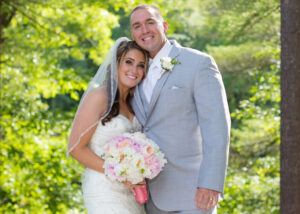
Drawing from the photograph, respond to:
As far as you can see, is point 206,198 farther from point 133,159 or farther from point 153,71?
point 153,71

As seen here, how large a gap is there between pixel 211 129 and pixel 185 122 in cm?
23

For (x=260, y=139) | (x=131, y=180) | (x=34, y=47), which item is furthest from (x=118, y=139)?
(x=260, y=139)

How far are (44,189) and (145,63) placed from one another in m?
4.63

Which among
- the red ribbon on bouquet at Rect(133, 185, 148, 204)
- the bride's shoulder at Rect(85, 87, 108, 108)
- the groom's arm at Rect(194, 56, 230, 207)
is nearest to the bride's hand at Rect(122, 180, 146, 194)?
the red ribbon on bouquet at Rect(133, 185, 148, 204)

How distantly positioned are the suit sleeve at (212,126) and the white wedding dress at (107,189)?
0.59m

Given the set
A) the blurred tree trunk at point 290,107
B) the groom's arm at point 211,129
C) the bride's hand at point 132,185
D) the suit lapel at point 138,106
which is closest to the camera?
the groom's arm at point 211,129

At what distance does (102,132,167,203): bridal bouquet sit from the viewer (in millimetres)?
2463

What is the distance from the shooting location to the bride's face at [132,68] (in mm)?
2980

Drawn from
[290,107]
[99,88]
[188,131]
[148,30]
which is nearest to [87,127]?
[99,88]

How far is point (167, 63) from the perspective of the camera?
2.77 m

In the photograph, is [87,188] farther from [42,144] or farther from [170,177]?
[42,144]

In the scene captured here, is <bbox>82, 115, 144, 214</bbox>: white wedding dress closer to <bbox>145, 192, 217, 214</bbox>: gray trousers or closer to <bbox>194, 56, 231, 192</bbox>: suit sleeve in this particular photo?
<bbox>145, 192, 217, 214</bbox>: gray trousers

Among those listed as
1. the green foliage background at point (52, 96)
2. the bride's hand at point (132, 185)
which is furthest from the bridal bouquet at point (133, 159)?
the green foliage background at point (52, 96)

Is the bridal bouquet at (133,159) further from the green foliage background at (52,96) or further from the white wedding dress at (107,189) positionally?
the green foliage background at (52,96)
